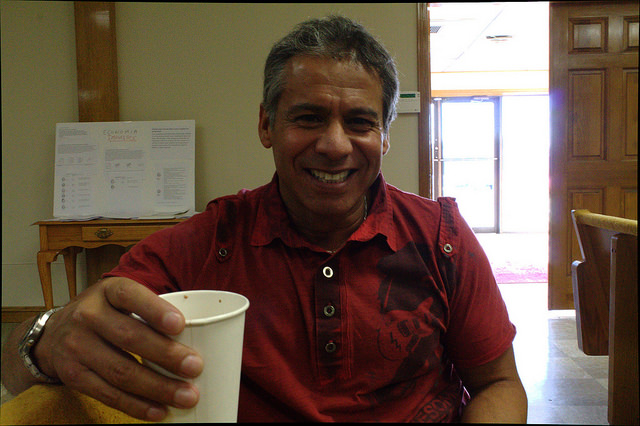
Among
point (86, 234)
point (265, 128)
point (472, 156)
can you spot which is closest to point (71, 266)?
point (86, 234)

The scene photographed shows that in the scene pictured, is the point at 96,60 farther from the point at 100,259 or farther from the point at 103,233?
the point at 100,259

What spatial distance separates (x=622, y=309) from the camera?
1483 mm

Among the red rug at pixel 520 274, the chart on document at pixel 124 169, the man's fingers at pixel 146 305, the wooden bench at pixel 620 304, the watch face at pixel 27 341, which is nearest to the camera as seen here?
the man's fingers at pixel 146 305

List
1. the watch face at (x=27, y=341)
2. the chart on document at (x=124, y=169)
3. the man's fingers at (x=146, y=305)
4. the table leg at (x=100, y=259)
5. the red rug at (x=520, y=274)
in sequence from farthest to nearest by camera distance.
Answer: the red rug at (x=520, y=274)
the table leg at (x=100, y=259)
the chart on document at (x=124, y=169)
the watch face at (x=27, y=341)
the man's fingers at (x=146, y=305)

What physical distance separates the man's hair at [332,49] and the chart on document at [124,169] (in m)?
2.44

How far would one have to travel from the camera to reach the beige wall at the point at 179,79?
341 cm

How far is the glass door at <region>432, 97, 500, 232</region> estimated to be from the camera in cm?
894

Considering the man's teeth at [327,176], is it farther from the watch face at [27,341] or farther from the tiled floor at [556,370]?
the tiled floor at [556,370]

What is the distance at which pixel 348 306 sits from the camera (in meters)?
0.87

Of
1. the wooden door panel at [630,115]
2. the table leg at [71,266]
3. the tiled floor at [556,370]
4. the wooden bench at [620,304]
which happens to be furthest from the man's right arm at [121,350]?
the wooden door panel at [630,115]

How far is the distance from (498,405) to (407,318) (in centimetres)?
24

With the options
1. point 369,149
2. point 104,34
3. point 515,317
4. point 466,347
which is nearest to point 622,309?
point 466,347

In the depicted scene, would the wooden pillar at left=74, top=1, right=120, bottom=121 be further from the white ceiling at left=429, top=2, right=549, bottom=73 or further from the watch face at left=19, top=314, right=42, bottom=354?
the watch face at left=19, top=314, right=42, bottom=354

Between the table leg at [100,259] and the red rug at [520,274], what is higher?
the table leg at [100,259]
